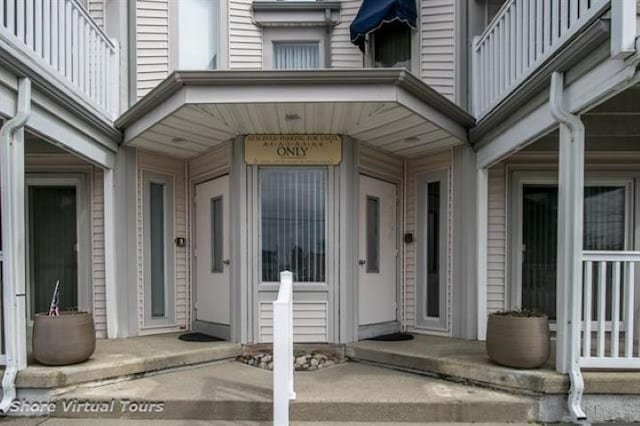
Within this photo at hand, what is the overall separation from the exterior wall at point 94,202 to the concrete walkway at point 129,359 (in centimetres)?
52

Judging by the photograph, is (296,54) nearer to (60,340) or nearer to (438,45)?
(438,45)

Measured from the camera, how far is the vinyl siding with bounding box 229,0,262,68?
19.9ft

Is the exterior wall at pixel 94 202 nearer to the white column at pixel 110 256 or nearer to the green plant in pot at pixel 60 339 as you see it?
the white column at pixel 110 256

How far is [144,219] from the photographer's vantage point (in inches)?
231

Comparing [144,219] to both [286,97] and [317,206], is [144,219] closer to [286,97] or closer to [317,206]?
[317,206]

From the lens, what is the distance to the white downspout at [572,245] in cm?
350

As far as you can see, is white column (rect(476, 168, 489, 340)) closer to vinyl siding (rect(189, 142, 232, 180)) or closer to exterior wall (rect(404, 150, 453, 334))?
exterior wall (rect(404, 150, 453, 334))

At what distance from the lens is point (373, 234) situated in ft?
18.8

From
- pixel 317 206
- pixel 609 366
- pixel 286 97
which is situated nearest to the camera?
pixel 609 366

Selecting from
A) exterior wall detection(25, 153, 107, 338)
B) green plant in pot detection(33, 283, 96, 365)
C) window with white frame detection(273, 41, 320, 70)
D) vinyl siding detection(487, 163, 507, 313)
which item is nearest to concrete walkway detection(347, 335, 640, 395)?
vinyl siding detection(487, 163, 507, 313)

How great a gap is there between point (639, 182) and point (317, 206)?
391cm

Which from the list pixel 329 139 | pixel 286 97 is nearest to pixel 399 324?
pixel 329 139

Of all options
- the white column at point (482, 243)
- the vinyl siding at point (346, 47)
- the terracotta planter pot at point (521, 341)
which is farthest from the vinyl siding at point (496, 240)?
the vinyl siding at point (346, 47)

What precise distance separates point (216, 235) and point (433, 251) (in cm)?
271
